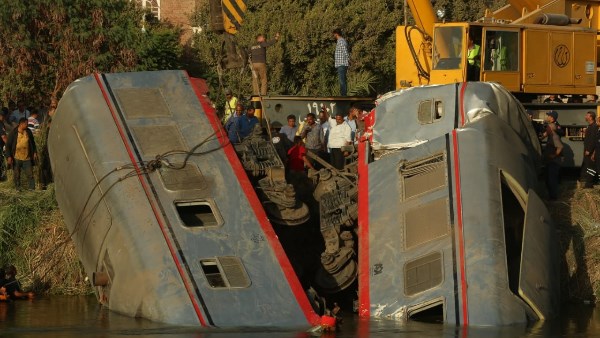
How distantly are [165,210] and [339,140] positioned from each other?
7.16m

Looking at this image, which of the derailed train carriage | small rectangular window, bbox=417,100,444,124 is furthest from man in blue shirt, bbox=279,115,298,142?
small rectangular window, bbox=417,100,444,124

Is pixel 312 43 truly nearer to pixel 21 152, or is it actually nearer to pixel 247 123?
pixel 247 123

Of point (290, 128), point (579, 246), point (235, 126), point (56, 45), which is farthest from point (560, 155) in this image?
point (56, 45)

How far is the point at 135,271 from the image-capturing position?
20109mm

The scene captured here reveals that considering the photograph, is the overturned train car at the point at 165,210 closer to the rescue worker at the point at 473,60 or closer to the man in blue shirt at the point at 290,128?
the man in blue shirt at the point at 290,128

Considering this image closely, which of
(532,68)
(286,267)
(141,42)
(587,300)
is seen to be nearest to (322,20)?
(141,42)

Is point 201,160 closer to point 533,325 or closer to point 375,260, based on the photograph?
point 375,260

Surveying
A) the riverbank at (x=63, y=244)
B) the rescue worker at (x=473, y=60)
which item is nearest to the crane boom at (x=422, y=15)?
the rescue worker at (x=473, y=60)

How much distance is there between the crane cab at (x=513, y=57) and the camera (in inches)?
1125

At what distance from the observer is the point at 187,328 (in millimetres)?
18938

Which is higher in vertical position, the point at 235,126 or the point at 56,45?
the point at 235,126

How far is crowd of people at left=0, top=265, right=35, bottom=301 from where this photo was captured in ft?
75.4

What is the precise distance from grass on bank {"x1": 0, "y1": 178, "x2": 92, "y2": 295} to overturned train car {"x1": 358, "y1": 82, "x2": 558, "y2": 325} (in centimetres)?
560

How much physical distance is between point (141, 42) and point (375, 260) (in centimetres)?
1939
